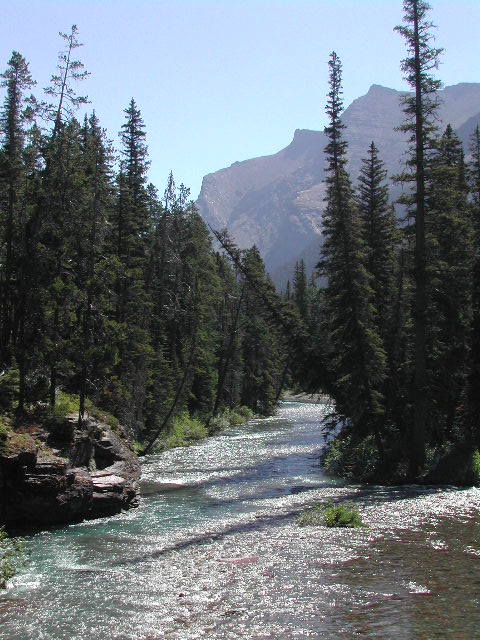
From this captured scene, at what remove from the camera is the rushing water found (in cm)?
960

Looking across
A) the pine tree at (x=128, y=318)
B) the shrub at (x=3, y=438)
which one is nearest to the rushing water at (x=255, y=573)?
the shrub at (x=3, y=438)

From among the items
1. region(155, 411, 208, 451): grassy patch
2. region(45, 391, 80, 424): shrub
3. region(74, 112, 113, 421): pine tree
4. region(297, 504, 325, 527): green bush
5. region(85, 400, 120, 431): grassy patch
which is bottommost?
region(155, 411, 208, 451): grassy patch

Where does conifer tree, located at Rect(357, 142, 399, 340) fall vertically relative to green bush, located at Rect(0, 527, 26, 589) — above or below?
above

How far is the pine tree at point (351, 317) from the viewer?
26406mm

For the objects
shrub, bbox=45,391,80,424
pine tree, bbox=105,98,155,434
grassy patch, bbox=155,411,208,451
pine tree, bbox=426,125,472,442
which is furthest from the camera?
grassy patch, bbox=155,411,208,451

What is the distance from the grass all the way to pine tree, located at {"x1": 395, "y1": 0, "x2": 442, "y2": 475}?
8.14 m

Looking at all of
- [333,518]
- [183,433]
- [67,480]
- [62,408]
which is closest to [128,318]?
[183,433]

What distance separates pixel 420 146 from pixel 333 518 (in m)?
15.9

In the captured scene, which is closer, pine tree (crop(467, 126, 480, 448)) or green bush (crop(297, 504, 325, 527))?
green bush (crop(297, 504, 325, 527))

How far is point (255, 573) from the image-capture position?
12.3 m

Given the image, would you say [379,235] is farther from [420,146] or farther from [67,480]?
[67,480]

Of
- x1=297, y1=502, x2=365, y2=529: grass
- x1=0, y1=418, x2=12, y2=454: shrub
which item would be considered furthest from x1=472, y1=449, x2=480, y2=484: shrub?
x1=0, y1=418, x2=12, y2=454: shrub

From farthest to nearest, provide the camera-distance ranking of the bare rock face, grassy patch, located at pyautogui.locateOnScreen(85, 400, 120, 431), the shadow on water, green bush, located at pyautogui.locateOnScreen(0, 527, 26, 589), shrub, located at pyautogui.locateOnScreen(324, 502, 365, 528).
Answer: grassy patch, located at pyautogui.locateOnScreen(85, 400, 120, 431)
the bare rock face
shrub, located at pyautogui.locateOnScreen(324, 502, 365, 528)
the shadow on water
green bush, located at pyautogui.locateOnScreen(0, 527, 26, 589)

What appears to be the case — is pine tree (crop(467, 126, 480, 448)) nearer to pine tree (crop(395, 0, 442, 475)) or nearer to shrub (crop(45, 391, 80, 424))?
pine tree (crop(395, 0, 442, 475))
